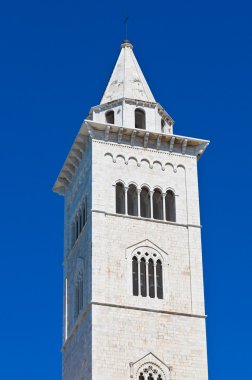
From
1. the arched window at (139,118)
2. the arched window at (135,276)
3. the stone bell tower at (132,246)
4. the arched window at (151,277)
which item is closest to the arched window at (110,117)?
the stone bell tower at (132,246)

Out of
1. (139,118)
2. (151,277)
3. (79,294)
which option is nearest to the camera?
(151,277)

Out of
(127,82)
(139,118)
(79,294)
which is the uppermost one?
(127,82)

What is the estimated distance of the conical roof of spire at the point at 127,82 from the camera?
4953 cm

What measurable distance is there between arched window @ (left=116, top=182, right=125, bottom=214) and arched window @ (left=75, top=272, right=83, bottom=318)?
3461mm

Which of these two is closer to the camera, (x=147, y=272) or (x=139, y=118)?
(x=147, y=272)

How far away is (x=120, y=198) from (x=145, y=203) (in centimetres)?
126

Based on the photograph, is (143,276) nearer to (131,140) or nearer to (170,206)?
(170,206)

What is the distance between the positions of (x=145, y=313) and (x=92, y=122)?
938 cm

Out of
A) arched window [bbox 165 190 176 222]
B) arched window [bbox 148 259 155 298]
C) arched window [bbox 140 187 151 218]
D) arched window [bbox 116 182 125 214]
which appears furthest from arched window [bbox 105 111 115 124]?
arched window [bbox 148 259 155 298]

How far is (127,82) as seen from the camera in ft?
164

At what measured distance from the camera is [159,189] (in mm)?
46844

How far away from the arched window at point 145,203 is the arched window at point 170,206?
95 cm

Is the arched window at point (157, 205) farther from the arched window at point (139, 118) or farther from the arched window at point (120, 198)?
the arched window at point (139, 118)

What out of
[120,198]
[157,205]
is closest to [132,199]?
[120,198]
